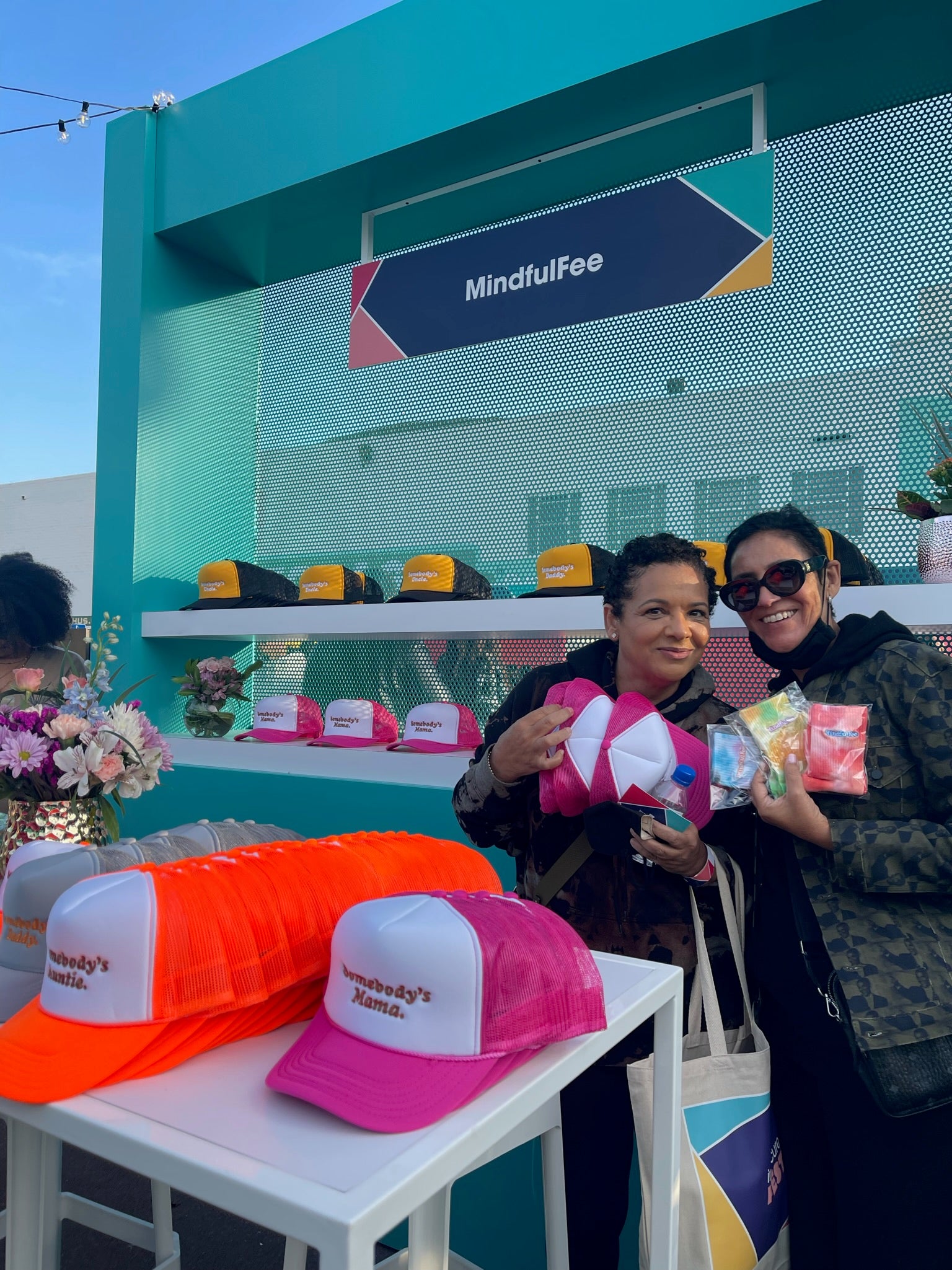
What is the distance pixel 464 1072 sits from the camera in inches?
29.9

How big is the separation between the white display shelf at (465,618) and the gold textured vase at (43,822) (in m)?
1.35

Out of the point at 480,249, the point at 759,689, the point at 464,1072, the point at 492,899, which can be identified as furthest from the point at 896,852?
the point at 480,249

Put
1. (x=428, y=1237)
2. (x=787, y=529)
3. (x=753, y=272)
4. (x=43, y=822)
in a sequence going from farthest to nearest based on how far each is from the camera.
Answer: (x=753, y=272) < (x=43, y=822) < (x=787, y=529) < (x=428, y=1237)

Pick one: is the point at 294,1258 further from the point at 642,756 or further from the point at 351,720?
the point at 351,720

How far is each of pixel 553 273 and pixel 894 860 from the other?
2269 mm

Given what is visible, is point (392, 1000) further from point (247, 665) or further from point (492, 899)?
point (247, 665)

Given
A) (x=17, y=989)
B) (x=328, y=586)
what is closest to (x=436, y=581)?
(x=328, y=586)

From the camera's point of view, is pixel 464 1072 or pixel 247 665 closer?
pixel 464 1072

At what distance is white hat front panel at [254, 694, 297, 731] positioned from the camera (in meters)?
3.21

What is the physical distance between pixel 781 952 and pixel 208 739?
91.4 inches

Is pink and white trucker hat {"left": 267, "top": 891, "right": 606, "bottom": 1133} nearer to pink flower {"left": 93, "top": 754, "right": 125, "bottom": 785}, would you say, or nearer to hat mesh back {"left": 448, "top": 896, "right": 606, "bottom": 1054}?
hat mesh back {"left": 448, "top": 896, "right": 606, "bottom": 1054}

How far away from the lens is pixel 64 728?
1.60 metres

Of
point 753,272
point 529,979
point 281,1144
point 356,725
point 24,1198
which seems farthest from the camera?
point 356,725

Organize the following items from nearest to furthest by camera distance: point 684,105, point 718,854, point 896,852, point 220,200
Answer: point 896,852 < point 718,854 < point 684,105 < point 220,200
